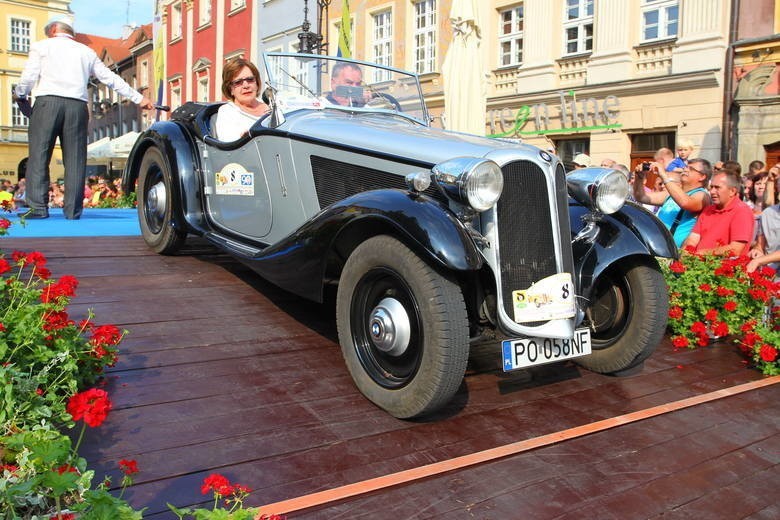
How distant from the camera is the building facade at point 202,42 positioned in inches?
955

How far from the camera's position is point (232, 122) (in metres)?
4.63

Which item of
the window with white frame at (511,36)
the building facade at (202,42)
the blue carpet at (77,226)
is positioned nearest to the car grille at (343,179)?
the blue carpet at (77,226)

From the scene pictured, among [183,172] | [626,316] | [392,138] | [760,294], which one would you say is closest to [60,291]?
[392,138]

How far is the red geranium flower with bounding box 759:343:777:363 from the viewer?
350 centimetres

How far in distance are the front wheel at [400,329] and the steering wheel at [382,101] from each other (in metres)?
2.01

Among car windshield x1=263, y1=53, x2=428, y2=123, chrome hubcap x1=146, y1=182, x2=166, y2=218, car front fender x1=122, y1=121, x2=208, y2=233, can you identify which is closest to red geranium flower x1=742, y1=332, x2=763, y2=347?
car windshield x1=263, y1=53, x2=428, y2=123

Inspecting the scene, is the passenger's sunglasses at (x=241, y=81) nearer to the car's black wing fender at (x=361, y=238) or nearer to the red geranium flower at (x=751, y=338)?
the car's black wing fender at (x=361, y=238)

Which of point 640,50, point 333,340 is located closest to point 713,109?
point 640,50

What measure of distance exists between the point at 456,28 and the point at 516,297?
7.52 metres

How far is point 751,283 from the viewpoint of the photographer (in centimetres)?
405

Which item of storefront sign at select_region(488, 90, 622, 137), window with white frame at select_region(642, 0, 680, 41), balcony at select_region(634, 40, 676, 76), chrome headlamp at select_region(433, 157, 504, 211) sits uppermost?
window with white frame at select_region(642, 0, 680, 41)

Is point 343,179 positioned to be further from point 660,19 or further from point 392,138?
point 660,19

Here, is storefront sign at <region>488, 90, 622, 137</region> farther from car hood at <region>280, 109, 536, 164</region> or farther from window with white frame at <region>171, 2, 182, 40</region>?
window with white frame at <region>171, 2, 182, 40</region>

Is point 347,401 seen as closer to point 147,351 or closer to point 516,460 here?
point 516,460
